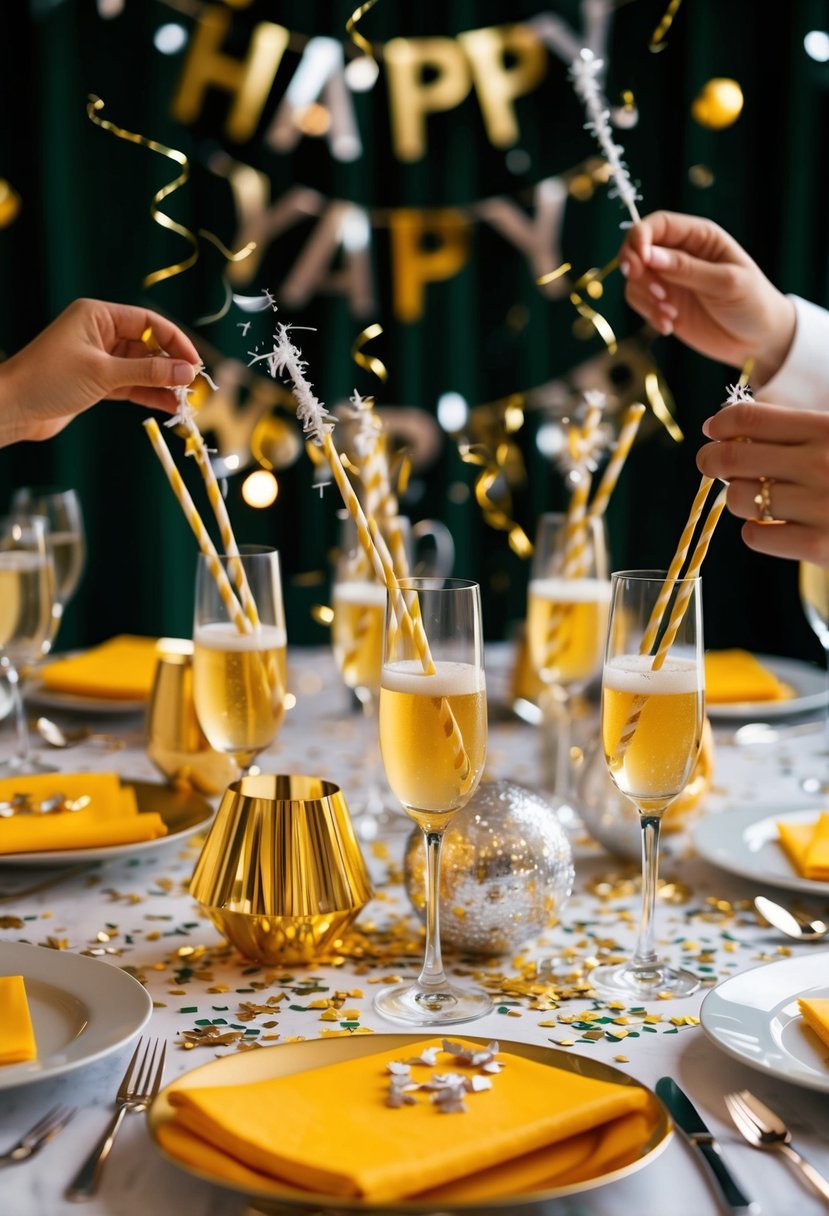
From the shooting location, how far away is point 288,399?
332 cm

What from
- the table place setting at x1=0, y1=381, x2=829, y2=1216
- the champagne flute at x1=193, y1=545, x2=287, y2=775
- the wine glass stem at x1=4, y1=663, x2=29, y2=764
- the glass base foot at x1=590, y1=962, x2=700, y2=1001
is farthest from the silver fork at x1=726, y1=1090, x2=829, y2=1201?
the wine glass stem at x1=4, y1=663, x2=29, y2=764

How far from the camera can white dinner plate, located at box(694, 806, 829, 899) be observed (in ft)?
4.00

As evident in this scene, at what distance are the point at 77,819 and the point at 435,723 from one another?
465 mm

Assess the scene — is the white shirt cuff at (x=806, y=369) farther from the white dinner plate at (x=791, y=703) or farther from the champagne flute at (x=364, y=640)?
the champagne flute at (x=364, y=640)

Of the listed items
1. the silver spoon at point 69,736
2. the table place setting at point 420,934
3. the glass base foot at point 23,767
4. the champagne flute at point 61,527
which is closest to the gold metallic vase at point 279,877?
the table place setting at point 420,934

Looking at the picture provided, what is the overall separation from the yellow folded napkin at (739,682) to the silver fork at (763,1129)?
0.95m

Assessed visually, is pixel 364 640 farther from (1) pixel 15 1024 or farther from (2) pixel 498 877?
(1) pixel 15 1024

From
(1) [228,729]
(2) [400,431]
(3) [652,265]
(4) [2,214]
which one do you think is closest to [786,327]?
(3) [652,265]

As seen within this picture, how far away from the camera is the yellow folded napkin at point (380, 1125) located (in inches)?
27.8

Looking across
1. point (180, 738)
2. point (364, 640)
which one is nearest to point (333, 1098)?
point (180, 738)

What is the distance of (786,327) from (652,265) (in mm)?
216

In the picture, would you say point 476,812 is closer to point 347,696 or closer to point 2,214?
point 347,696

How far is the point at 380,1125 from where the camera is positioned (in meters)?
0.75

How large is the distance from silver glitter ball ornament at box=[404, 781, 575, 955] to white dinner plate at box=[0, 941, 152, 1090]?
0.28 m
